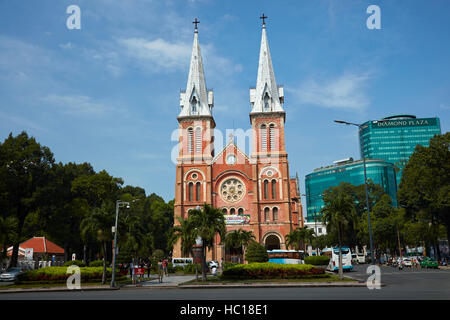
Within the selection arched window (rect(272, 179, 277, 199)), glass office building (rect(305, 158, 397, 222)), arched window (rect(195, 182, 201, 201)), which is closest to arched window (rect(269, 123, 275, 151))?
arched window (rect(272, 179, 277, 199))

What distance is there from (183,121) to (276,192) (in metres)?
19.0

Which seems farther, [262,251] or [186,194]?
[186,194]

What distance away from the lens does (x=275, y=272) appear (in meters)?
27.7

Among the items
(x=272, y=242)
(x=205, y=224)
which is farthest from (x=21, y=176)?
(x=272, y=242)

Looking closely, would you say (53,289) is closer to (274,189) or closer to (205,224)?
(205,224)

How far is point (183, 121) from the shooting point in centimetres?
6206

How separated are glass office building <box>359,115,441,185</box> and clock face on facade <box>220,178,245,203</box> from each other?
102727 millimetres

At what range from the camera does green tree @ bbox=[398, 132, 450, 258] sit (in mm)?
46000

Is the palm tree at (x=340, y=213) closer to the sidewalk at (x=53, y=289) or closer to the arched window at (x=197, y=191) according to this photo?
the sidewalk at (x=53, y=289)

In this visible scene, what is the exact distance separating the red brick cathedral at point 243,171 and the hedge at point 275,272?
89.7 feet

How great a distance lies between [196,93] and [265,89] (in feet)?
37.7

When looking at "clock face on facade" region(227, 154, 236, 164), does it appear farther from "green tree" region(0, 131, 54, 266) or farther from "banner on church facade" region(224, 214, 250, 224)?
"green tree" region(0, 131, 54, 266)

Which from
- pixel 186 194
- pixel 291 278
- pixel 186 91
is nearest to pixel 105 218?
pixel 291 278
